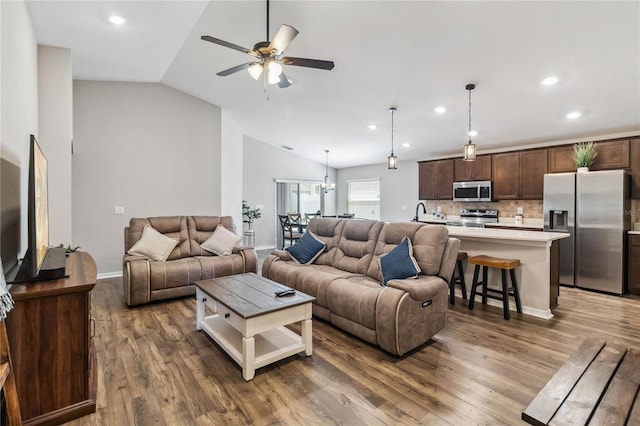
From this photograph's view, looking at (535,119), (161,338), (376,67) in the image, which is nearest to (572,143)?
(535,119)

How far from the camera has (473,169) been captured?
6102 millimetres

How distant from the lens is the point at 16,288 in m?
1.71

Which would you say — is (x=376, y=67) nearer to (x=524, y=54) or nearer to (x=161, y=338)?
(x=524, y=54)

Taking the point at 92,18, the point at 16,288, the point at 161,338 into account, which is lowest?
the point at 161,338

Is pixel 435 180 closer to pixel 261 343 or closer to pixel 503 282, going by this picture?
pixel 503 282

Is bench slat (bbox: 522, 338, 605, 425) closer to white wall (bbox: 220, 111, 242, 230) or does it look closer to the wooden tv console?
the wooden tv console

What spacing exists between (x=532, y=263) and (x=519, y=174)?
264 cm

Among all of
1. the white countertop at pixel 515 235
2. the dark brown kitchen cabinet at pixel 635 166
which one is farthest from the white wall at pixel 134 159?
the dark brown kitchen cabinet at pixel 635 166

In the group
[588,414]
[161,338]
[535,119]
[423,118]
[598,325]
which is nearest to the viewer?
[588,414]

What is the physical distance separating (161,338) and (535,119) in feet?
18.3

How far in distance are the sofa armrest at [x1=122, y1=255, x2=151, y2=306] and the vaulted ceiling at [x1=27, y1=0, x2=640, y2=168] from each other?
104 inches

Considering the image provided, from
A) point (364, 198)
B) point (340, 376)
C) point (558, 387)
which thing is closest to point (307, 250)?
point (340, 376)

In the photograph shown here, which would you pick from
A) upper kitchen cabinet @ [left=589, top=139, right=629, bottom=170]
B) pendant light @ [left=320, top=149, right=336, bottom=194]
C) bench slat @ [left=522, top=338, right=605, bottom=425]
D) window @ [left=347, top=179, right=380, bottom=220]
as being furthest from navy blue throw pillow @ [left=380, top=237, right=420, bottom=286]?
window @ [left=347, top=179, right=380, bottom=220]

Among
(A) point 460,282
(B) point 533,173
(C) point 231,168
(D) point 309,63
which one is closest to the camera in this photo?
(D) point 309,63
